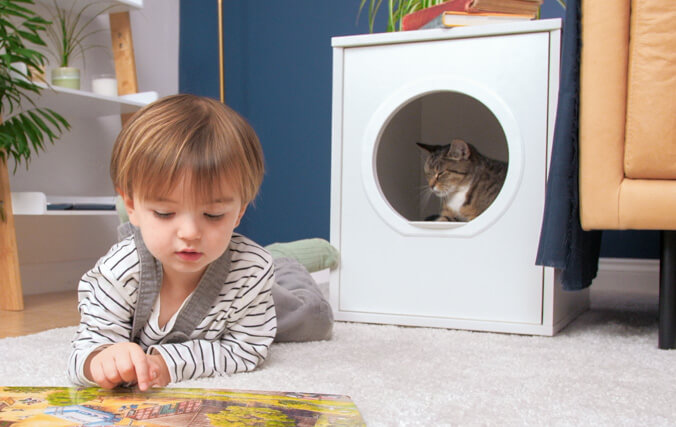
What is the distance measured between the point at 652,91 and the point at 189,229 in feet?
2.79

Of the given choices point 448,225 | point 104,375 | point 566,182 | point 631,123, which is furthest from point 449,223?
point 104,375

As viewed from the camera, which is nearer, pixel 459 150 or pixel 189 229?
pixel 189 229

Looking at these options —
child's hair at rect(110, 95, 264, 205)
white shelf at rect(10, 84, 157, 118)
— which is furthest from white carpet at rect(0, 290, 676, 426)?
white shelf at rect(10, 84, 157, 118)

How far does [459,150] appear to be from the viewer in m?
1.64

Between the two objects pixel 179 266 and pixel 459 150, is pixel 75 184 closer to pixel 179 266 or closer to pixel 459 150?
pixel 459 150

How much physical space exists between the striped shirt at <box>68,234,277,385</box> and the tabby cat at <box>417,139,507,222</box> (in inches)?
31.7

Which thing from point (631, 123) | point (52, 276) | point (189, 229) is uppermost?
point (631, 123)

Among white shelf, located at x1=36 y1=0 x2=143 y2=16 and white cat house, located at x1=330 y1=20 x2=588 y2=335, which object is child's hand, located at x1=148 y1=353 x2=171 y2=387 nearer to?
white cat house, located at x1=330 y1=20 x2=588 y2=335

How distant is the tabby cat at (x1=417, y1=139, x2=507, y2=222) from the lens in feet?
5.25

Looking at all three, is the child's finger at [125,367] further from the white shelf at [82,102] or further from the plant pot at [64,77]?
the plant pot at [64,77]

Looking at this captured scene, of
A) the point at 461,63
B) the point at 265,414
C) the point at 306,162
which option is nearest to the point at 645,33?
the point at 461,63

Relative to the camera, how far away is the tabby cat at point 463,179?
5.25 feet

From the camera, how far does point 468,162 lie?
165 cm

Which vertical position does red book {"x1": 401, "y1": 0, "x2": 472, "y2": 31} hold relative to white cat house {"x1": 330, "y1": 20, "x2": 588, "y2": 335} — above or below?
above
